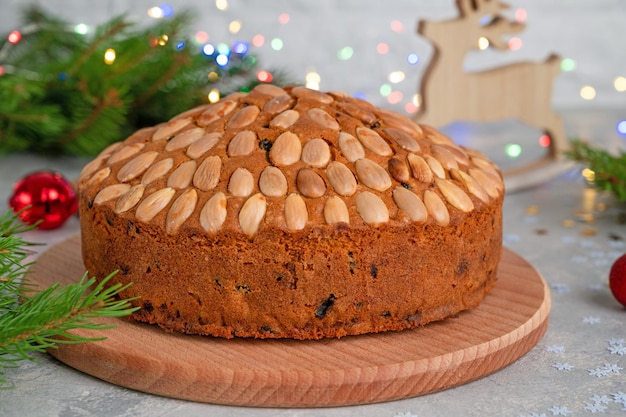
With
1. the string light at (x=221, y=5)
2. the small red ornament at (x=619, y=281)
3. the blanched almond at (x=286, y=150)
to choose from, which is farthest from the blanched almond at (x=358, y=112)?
the string light at (x=221, y=5)

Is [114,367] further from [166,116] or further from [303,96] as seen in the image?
[166,116]

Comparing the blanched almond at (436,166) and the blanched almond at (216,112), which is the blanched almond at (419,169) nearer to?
the blanched almond at (436,166)

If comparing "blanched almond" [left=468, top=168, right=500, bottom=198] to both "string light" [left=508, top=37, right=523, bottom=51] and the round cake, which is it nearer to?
the round cake

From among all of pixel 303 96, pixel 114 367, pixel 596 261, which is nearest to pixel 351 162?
pixel 303 96

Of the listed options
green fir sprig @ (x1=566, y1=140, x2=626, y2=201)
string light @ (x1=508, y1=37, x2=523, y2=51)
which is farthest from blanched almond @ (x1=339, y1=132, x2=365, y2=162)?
string light @ (x1=508, y1=37, x2=523, y2=51)

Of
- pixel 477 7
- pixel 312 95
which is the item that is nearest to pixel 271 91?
pixel 312 95

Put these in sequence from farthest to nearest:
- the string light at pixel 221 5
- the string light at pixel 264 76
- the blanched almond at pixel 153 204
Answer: the string light at pixel 221 5 → the string light at pixel 264 76 → the blanched almond at pixel 153 204

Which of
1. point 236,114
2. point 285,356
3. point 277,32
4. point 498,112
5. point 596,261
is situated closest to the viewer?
point 285,356
